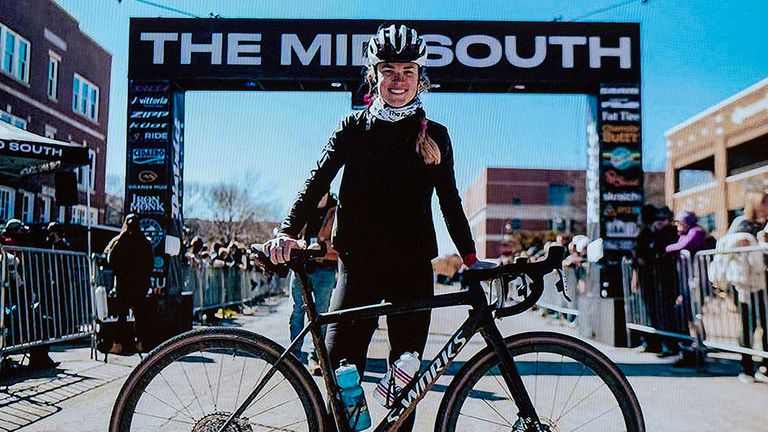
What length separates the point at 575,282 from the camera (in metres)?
14.1

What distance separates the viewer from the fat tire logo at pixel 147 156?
11.3 metres

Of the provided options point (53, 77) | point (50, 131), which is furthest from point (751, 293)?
point (53, 77)

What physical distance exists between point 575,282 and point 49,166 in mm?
9671

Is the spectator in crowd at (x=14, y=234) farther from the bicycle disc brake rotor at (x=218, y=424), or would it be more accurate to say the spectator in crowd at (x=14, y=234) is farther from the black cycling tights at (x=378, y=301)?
the black cycling tights at (x=378, y=301)

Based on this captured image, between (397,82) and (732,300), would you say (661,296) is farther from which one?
(397,82)

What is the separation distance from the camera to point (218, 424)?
9.27ft

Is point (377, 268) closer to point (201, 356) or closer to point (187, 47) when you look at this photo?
point (201, 356)

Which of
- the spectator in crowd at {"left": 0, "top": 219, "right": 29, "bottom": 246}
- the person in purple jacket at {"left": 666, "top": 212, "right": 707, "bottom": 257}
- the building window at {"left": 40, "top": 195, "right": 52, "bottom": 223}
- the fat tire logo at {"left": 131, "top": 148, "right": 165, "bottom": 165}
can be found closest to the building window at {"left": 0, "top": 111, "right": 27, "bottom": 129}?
the building window at {"left": 40, "top": 195, "right": 52, "bottom": 223}

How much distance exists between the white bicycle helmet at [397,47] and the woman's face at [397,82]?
28mm

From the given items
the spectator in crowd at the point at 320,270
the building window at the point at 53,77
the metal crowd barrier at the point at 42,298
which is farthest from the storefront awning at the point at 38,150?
the building window at the point at 53,77

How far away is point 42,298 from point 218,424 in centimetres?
487

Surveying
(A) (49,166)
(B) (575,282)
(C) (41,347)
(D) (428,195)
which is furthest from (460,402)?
(B) (575,282)

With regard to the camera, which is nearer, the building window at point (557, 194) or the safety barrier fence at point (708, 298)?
the safety barrier fence at point (708, 298)

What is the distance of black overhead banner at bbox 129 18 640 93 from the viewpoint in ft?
35.9
